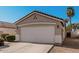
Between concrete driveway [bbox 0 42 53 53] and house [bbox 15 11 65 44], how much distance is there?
1.11 feet

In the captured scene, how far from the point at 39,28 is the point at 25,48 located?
1717 mm

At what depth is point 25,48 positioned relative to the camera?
9.03 m

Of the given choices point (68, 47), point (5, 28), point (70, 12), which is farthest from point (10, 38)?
point (70, 12)

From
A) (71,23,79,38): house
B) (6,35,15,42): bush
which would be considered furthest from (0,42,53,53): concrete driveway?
(71,23,79,38): house

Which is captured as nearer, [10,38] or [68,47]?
[10,38]

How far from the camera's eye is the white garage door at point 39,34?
9742mm

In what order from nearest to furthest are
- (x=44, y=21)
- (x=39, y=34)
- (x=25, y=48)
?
(x=25, y=48) → (x=39, y=34) → (x=44, y=21)

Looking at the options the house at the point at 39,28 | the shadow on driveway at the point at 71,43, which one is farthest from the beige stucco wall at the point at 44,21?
the shadow on driveway at the point at 71,43

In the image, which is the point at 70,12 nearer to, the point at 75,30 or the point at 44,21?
the point at 75,30

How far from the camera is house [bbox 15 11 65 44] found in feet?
31.9

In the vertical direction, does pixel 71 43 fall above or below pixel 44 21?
below

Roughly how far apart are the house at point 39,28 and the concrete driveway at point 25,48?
338 mm

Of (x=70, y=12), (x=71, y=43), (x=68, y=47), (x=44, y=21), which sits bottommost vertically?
(x=68, y=47)
